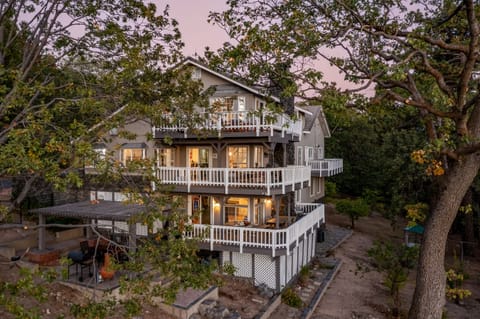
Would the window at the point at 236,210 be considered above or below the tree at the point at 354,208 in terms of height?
above

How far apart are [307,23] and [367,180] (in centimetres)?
3301

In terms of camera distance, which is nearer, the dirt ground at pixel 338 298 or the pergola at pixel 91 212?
the dirt ground at pixel 338 298

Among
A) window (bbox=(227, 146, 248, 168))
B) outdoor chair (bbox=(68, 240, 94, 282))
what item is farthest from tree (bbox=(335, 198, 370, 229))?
outdoor chair (bbox=(68, 240, 94, 282))

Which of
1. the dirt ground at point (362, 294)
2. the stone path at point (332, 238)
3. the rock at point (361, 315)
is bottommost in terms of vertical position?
the dirt ground at point (362, 294)

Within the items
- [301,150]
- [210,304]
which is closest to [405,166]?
[301,150]

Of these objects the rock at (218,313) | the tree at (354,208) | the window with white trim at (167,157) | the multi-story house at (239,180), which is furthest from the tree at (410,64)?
the tree at (354,208)

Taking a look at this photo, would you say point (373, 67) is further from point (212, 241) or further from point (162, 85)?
point (212, 241)

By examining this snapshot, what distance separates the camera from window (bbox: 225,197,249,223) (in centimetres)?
1920

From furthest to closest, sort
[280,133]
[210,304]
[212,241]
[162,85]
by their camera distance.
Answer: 1. [280,133]
2. [212,241]
3. [210,304]
4. [162,85]

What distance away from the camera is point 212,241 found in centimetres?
1598

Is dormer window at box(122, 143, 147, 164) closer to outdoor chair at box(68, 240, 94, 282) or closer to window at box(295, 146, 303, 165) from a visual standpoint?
outdoor chair at box(68, 240, 94, 282)

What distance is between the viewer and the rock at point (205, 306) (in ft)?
42.2

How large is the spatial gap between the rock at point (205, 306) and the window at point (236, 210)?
626 cm

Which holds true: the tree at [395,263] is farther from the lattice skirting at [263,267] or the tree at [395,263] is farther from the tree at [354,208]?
the tree at [354,208]
